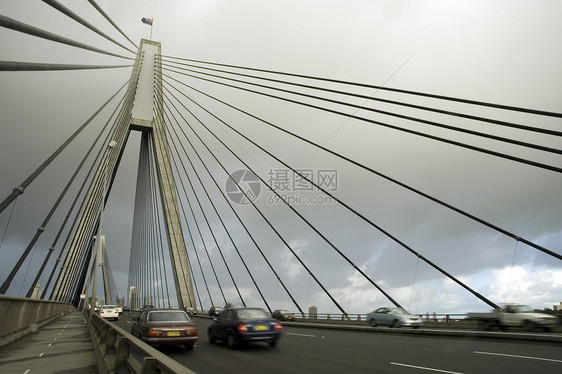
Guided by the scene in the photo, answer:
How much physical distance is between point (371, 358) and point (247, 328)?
4240mm

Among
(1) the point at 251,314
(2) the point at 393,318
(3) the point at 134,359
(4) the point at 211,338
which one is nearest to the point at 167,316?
(4) the point at 211,338

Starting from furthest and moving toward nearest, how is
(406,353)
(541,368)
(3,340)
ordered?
(3,340) < (406,353) < (541,368)

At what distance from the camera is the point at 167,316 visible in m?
13.9

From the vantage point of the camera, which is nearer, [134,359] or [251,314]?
[134,359]

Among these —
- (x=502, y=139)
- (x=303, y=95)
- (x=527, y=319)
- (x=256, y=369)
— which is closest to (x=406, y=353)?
(x=256, y=369)

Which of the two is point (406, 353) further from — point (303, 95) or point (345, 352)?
point (303, 95)

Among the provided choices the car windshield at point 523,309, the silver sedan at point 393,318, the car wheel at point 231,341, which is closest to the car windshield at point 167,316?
the car wheel at point 231,341

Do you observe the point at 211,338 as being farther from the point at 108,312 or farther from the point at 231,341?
the point at 108,312

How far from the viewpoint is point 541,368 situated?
8680 mm

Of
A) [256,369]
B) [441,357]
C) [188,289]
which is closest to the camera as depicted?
[256,369]

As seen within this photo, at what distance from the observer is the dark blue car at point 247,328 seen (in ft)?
43.2

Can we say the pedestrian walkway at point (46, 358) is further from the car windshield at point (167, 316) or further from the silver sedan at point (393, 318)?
the silver sedan at point (393, 318)

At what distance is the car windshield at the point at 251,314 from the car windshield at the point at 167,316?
183 cm

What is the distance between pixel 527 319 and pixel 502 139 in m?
11.4
